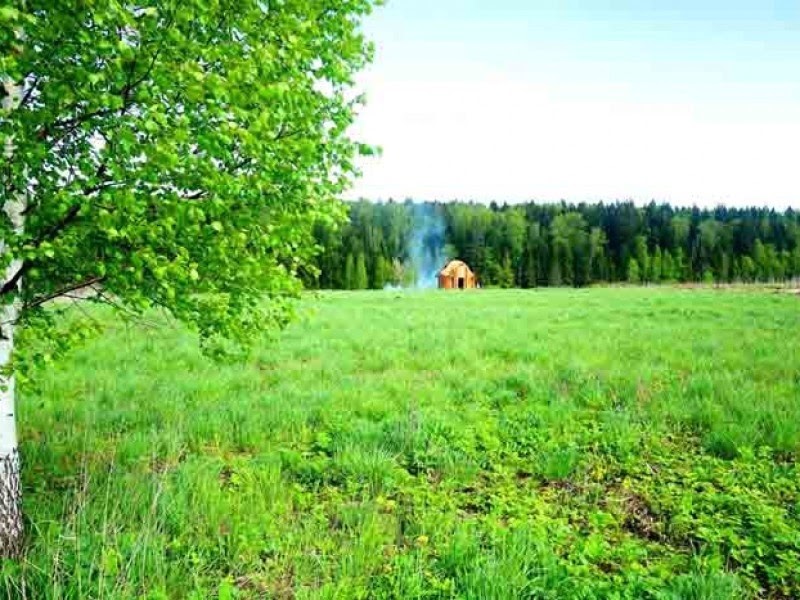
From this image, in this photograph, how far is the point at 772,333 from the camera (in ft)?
50.7

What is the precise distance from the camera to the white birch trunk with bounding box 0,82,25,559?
13.1 feet

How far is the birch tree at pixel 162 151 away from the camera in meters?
3.39

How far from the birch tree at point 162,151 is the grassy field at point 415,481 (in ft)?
3.77

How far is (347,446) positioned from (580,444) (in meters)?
3.14

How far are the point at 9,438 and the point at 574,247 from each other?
360ft

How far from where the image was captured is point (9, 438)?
166 inches

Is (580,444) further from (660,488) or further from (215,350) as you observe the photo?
(215,350)

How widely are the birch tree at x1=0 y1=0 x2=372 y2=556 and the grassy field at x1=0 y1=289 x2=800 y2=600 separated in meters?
1.15

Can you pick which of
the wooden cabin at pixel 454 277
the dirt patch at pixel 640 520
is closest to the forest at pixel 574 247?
the wooden cabin at pixel 454 277

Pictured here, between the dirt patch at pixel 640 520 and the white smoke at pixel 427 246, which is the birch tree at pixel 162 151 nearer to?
the dirt patch at pixel 640 520

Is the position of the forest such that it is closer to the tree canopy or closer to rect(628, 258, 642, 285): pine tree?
rect(628, 258, 642, 285): pine tree

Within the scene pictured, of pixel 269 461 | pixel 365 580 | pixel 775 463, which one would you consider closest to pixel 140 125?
pixel 365 580

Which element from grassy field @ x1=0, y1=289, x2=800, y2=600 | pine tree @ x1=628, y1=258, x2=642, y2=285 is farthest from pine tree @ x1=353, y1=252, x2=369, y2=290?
grassy field @ x1=0, y1=289, x2=800, y2=600

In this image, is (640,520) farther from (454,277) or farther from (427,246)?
(427,246)
